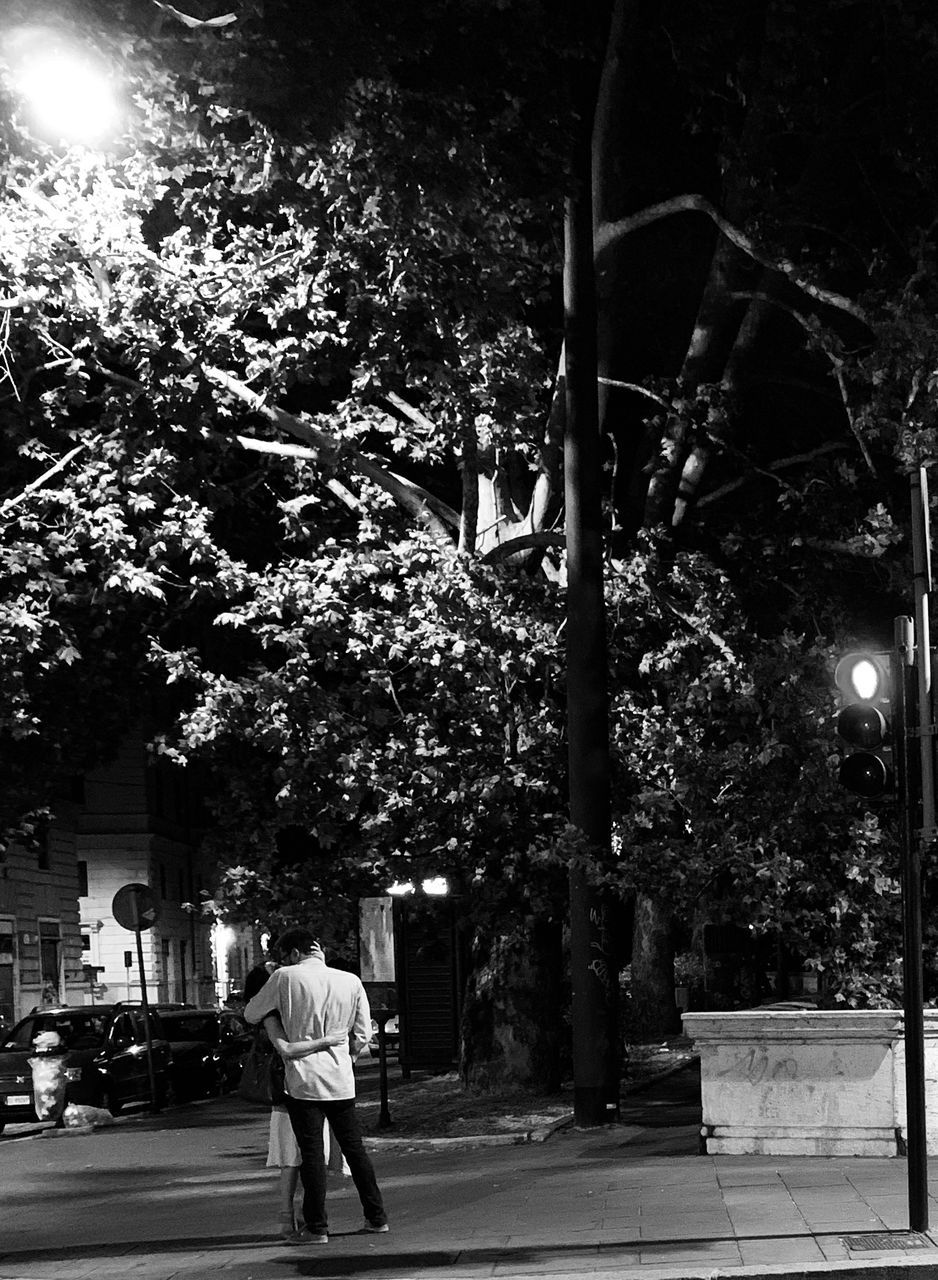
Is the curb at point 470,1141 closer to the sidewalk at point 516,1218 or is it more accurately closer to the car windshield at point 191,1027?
the sidewalk at point 516,1218

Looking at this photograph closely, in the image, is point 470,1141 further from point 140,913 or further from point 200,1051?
point 200,1051

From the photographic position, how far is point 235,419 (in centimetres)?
2398

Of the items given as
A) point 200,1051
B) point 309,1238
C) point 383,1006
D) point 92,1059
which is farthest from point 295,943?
point 200,1051

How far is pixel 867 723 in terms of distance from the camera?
413 inches

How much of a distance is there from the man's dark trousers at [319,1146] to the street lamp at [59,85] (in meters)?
7.26

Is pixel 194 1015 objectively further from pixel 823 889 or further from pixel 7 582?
pixel 823 889

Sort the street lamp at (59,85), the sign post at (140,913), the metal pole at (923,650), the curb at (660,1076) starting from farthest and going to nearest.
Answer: the sign post at (140,913)
the curb at (660,1076)
the street lamp at (59,85)
the metal pole at (923,650)

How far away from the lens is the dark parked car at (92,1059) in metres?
25.3

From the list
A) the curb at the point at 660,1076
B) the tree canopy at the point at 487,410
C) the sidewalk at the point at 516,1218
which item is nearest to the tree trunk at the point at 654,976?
the curb at the point at 660,1076

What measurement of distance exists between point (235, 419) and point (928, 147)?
8.79 metres

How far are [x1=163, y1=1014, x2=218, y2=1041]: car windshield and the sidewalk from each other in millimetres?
13693

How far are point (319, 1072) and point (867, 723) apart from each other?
136 inches

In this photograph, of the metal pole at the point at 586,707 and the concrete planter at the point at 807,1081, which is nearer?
the concrete planter at the point at 807,1081

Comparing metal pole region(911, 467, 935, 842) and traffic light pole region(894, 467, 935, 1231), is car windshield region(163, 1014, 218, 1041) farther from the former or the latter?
metal pole region(911, 467, 935, 842)
